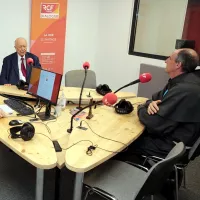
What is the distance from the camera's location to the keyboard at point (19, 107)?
2304 millimetres

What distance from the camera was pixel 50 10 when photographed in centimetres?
411

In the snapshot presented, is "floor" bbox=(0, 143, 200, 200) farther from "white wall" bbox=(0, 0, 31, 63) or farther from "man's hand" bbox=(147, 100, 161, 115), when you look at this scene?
"white wall" bbox=(0, 0, 31, 63)

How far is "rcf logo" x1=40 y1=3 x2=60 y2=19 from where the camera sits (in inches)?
158

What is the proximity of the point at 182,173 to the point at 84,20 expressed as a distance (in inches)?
129

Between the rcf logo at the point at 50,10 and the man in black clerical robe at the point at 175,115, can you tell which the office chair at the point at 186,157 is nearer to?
the man in black clerical robe at the point at 175,115

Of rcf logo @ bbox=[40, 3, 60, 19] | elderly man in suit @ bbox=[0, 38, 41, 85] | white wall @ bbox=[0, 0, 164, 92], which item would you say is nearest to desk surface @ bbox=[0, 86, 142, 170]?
elderly man in suit @ bbox=[0, 38, 41, 85]

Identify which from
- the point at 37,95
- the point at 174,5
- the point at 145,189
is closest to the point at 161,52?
the point at 174,5

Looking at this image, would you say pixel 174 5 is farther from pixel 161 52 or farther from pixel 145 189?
pixel 145 189

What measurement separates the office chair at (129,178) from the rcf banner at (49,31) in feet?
9.12

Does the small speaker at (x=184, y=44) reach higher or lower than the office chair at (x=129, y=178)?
higher

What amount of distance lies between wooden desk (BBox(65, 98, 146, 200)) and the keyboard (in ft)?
1.84

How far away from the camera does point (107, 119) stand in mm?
2326

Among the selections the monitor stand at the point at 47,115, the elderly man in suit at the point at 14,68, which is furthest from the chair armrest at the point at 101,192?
the elderly man in suit at the point at 14,68

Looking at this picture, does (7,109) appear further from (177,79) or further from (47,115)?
(177,79)
